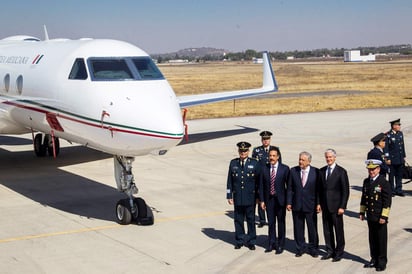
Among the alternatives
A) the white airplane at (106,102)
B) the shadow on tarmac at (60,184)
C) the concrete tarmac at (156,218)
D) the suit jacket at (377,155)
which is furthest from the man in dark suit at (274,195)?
the shadow on tarmac at (60,184)

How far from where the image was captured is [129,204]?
41.8ft

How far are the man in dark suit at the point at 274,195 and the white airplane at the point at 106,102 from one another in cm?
183

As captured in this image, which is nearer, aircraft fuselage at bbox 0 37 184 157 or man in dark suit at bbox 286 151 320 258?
man in dark suit at bbox 286 151 320 258

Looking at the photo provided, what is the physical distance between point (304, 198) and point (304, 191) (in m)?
0.12

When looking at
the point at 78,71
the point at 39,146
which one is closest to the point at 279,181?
the point at 78,71

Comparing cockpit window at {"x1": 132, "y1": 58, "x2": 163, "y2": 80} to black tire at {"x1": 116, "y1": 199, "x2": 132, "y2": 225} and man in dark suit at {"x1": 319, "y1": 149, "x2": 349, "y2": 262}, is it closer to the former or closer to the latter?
black tire at {"x1": 116, "y1": 199, "x2": 132, "y2": 225}

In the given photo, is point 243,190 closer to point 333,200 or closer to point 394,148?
point 333,200

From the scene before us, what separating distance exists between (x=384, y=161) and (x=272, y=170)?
4026mm

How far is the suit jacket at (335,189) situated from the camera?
33.3 feet

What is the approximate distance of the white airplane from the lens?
11.6 m

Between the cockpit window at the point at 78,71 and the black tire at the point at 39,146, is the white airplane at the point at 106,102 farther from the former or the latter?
the black tire at the point at 39,146

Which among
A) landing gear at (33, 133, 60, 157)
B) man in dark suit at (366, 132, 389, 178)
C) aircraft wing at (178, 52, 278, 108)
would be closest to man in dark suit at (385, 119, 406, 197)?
man in dark suit at (366, 132, 389, 178)

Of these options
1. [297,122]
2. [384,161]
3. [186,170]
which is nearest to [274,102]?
[297,122]

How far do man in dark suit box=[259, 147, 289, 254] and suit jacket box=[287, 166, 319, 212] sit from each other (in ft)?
0.64
